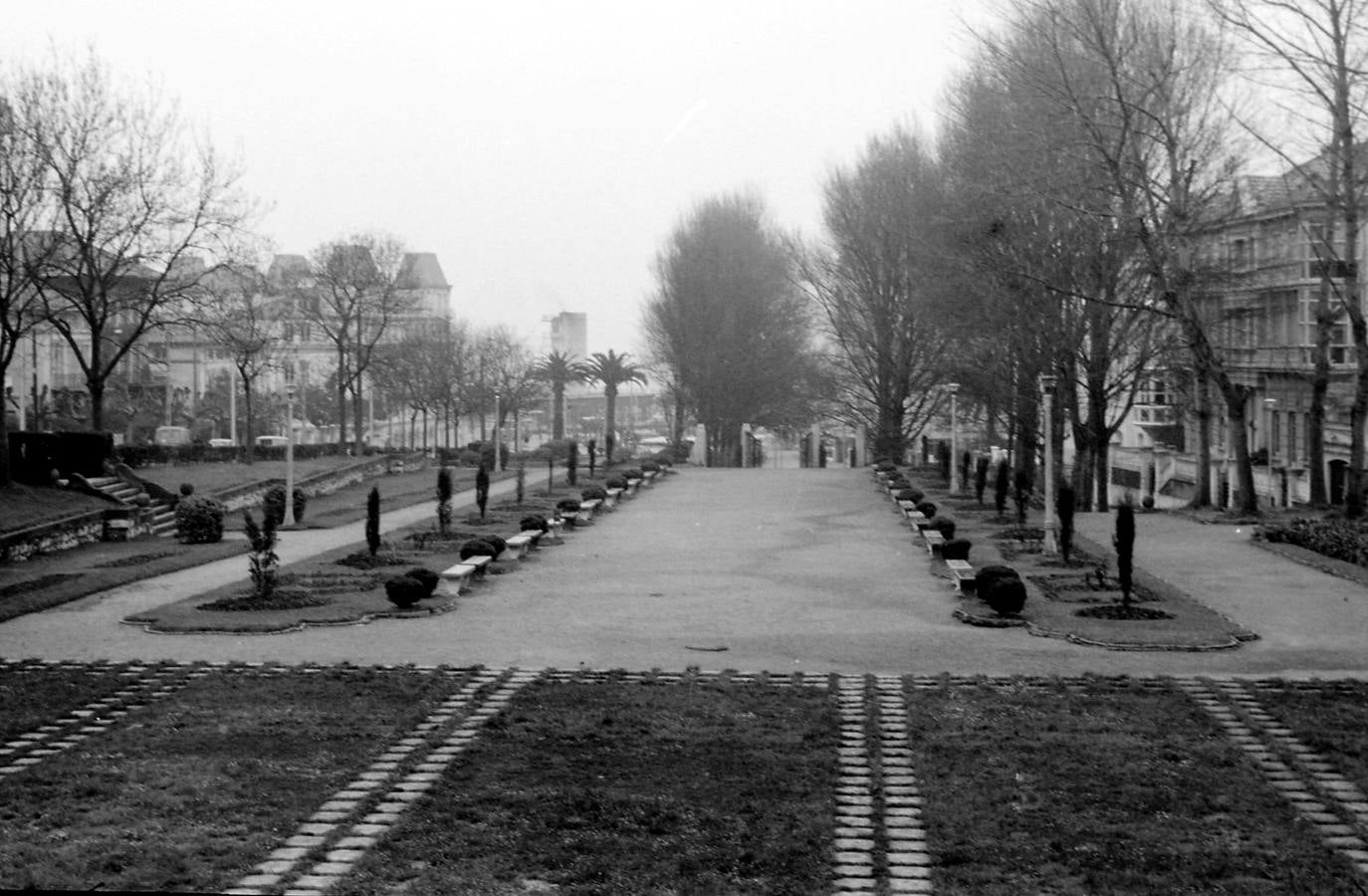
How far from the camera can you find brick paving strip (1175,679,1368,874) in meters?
10.1

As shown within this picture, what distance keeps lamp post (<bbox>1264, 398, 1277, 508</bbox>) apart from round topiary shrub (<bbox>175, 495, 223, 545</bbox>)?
35023mm

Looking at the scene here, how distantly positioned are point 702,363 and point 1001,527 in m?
36.4

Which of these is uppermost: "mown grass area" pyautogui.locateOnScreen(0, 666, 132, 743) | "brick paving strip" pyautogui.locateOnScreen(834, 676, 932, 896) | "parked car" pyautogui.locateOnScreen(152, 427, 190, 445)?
"parked car" pyautogui.locateOnScreen(152, 427, 190, 445)

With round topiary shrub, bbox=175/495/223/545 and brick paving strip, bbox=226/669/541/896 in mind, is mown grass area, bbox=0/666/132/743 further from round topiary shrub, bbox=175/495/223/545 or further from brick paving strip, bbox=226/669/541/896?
round topiary shrub, bbox=175/495/223/545

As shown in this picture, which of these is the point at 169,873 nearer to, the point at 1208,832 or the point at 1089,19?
the point at 1208,832

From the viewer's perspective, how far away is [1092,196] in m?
36.2

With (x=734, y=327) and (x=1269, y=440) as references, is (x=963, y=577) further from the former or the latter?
(x=734, y=327)

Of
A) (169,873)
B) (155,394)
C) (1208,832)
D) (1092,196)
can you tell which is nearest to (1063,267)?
(1092,196)

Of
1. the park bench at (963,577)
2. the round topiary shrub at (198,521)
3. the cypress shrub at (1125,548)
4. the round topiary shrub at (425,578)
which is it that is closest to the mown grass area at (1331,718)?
the cypress shrub at (1125,548)

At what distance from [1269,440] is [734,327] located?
78.5 feet

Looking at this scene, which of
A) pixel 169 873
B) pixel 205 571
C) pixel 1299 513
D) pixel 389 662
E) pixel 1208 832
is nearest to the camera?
pixel 169 873

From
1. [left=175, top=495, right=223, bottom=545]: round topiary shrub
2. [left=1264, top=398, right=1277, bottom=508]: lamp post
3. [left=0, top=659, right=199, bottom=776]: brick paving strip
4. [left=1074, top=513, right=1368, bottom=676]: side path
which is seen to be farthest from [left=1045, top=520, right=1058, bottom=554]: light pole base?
[left=1264, top=398, right=1277, bottom=508]: lamp post

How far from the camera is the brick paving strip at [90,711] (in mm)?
12531

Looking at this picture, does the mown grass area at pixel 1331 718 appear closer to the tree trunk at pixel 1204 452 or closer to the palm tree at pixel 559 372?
the tree trunk at pixel 1204 452
